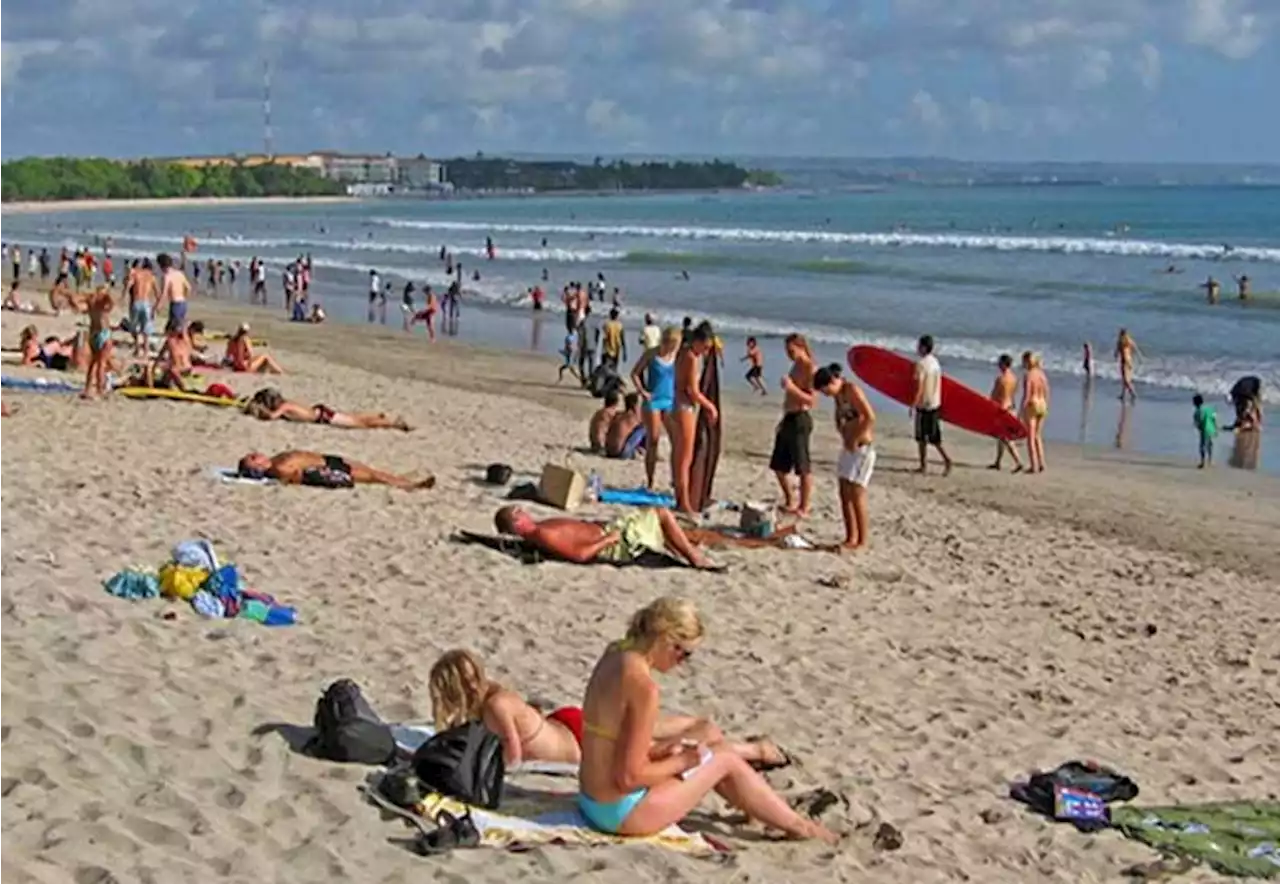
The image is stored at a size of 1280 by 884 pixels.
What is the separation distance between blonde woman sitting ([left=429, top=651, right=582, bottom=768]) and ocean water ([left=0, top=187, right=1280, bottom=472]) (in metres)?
13.8

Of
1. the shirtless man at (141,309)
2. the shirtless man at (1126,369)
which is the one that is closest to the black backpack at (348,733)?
the shirtless man at (141,309)

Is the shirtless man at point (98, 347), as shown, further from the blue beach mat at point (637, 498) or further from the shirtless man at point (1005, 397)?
the shirtless man at point (1005, 397)

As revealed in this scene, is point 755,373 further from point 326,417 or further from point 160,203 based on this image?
point 160,203

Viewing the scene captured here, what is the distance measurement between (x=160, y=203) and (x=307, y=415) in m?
150

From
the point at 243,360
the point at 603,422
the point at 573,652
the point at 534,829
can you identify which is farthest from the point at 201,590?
the point at 243,360

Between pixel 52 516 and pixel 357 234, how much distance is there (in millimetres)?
78971

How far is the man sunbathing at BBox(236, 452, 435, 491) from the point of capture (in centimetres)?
1259

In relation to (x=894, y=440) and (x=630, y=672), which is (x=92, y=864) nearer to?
(x=630, y=672)

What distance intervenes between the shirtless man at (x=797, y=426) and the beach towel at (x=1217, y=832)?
19.7 feet

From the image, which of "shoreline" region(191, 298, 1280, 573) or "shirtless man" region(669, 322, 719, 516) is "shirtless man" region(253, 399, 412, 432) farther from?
"shirtless man" region(669, 322, 719, 516)

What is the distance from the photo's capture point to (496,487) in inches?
529

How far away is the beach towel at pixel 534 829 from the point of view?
580cm

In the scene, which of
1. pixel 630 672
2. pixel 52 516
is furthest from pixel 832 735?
pixel 52 516

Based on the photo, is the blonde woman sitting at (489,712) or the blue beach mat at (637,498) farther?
the blue beach mat at (637,498)
